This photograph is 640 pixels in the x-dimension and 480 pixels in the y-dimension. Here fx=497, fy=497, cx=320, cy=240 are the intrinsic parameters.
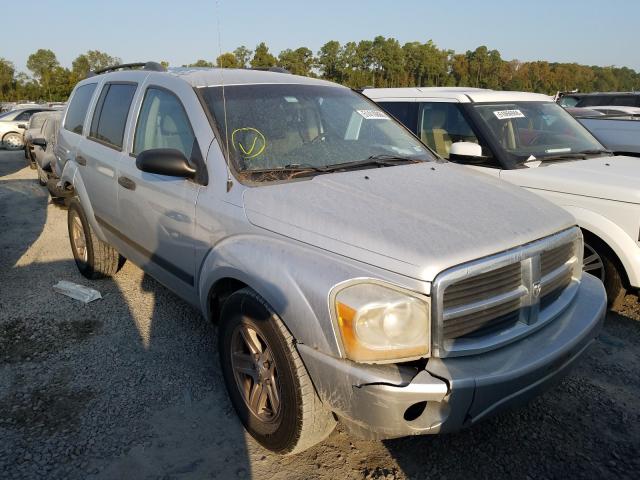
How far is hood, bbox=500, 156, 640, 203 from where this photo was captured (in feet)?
12.2

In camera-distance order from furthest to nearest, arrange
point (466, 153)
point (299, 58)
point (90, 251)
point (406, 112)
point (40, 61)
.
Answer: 1. point (40, 61)
2. point (299, 58)
3. point (406, 112)
4. point (90, 251)
5. point (466, 153)

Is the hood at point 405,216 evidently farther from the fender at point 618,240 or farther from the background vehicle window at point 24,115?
the background vehicle window at point 24,115

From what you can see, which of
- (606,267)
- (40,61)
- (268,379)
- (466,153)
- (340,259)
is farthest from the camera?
(40,61)

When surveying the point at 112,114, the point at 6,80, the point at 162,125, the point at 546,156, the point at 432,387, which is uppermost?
the point at 6,80

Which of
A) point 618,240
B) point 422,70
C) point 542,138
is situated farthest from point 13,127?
point 422,70

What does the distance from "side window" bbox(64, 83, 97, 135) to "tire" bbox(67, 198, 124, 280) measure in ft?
2.39

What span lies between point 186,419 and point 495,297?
1847mm

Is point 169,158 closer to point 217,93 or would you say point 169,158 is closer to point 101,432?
point 217,93

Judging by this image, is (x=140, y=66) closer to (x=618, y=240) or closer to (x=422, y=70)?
(x=618, y=240)

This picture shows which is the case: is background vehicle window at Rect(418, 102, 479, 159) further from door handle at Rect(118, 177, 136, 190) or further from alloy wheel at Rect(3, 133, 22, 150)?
alloy wheel at Rect(3, 133, 22, 150)

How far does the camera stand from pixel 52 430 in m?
2.74

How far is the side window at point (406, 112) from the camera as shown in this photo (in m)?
5.30

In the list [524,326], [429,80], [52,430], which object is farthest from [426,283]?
[429,80]

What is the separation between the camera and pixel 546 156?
454cm
